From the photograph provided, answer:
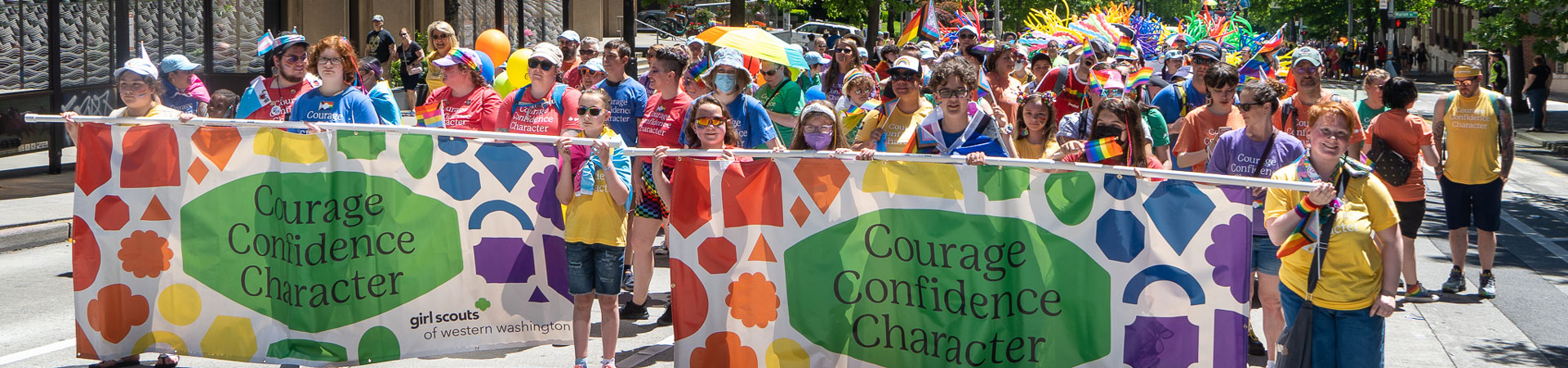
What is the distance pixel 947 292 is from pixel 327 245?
8.61ft

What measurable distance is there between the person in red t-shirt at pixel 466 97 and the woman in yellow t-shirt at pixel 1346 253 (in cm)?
468

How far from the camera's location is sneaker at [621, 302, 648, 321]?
25.5ft

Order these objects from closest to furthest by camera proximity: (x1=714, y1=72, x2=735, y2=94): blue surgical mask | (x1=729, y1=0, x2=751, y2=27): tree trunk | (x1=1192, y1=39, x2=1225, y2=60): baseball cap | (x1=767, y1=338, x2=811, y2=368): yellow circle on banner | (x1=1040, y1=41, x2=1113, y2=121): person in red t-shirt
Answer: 1. (x1=767, y1=338, x2=811, y2=368): yellow circle on banner
2. (x1=714, y1=72, x2=735, y2=94): blue surgical mask
3. (x1=1192, y1=39, x2=1225, y2=60): baseball cap
4. (x1=1040, y1=41, x2=1113, y2=121): person in red t-shirt
5. (x1=729, y1=0, x2=751, y2=27): tree trunk

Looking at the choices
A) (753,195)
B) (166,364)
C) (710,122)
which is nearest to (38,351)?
(166,364)

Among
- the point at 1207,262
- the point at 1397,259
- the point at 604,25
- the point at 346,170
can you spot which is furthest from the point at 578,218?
the point at 604,25

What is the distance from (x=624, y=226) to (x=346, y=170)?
1.20 meters

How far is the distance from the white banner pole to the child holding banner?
25 centimetres

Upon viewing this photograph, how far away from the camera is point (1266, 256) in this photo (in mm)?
6340

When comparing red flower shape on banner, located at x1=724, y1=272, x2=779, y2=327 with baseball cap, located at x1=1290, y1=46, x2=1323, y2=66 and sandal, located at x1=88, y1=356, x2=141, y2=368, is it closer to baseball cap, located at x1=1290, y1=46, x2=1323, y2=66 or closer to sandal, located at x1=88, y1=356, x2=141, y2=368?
sandal, located at x1=88, y1=356, x2=141, y2=368

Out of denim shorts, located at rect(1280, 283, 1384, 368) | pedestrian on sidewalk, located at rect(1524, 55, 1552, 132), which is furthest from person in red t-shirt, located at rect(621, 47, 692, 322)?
pedestrian on sidewalk, located at rect(1524, 55, 1552, 132)

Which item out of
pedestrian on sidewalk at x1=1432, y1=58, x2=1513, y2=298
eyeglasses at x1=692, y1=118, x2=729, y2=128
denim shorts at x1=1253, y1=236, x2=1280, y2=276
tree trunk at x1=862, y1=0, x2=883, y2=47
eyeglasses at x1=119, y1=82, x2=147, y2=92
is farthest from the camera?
tree trunk at x1=862, y1=0, x2=883, y2=47

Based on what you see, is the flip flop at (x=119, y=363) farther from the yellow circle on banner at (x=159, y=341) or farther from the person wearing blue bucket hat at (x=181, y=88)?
the person wearing blue bucket hat at (x=181, y=88)

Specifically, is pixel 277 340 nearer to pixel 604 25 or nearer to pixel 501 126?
pixel 501 126

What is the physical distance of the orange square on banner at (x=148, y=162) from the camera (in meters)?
5.92
